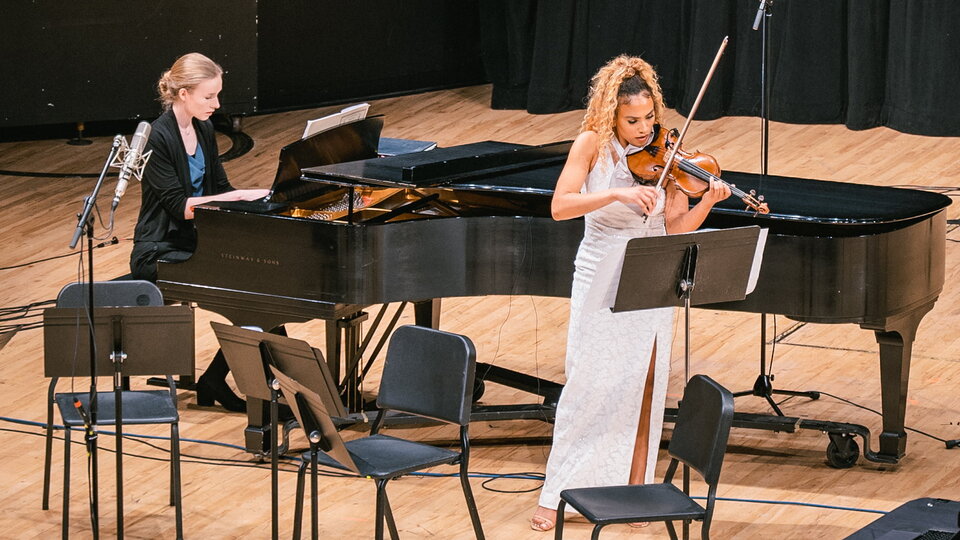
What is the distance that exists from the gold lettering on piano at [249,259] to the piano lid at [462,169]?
309 mm

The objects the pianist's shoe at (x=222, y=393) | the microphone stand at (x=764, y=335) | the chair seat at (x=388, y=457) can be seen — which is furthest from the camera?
the pianist's shoe at (x=222, y=393)

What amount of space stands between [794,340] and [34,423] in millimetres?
3273

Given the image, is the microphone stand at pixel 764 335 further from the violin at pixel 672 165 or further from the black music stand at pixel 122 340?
the black music stand at pixel 122 340

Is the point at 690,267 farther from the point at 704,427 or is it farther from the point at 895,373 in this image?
the point at 895,373

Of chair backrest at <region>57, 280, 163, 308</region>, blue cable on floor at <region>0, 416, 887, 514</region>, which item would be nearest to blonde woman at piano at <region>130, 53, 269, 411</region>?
chair backrest at <region>57, 280, 163, 308</region>

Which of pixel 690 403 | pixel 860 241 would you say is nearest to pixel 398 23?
pixel 860 241

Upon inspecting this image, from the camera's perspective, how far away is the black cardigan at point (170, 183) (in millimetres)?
5207

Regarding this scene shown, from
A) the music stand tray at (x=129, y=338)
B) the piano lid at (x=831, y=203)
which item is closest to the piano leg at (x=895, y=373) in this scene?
the piano lid at (x=831, y=203)

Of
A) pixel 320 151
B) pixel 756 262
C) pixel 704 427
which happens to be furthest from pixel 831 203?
pixel 320 151

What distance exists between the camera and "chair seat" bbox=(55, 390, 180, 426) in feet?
14.1

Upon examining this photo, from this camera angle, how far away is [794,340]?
6.36 meters

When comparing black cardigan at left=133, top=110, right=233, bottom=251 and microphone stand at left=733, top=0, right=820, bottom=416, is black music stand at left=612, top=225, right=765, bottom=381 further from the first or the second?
black cardigan at left=133, top=110, right=233, bottom=251

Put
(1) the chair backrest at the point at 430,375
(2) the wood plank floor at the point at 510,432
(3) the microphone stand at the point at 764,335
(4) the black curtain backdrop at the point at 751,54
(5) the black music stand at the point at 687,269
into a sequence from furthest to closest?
(4) the black curtain backdrop at the point at 751,54, (3) the microphone stand at the point at 764,335, (2) the wood plank floor at the point at 510,432, (1) the chair backrest at the point at 430,375, (5) the black music stand at the point at 687,269

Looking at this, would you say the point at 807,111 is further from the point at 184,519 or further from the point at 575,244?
the point at 184,519
